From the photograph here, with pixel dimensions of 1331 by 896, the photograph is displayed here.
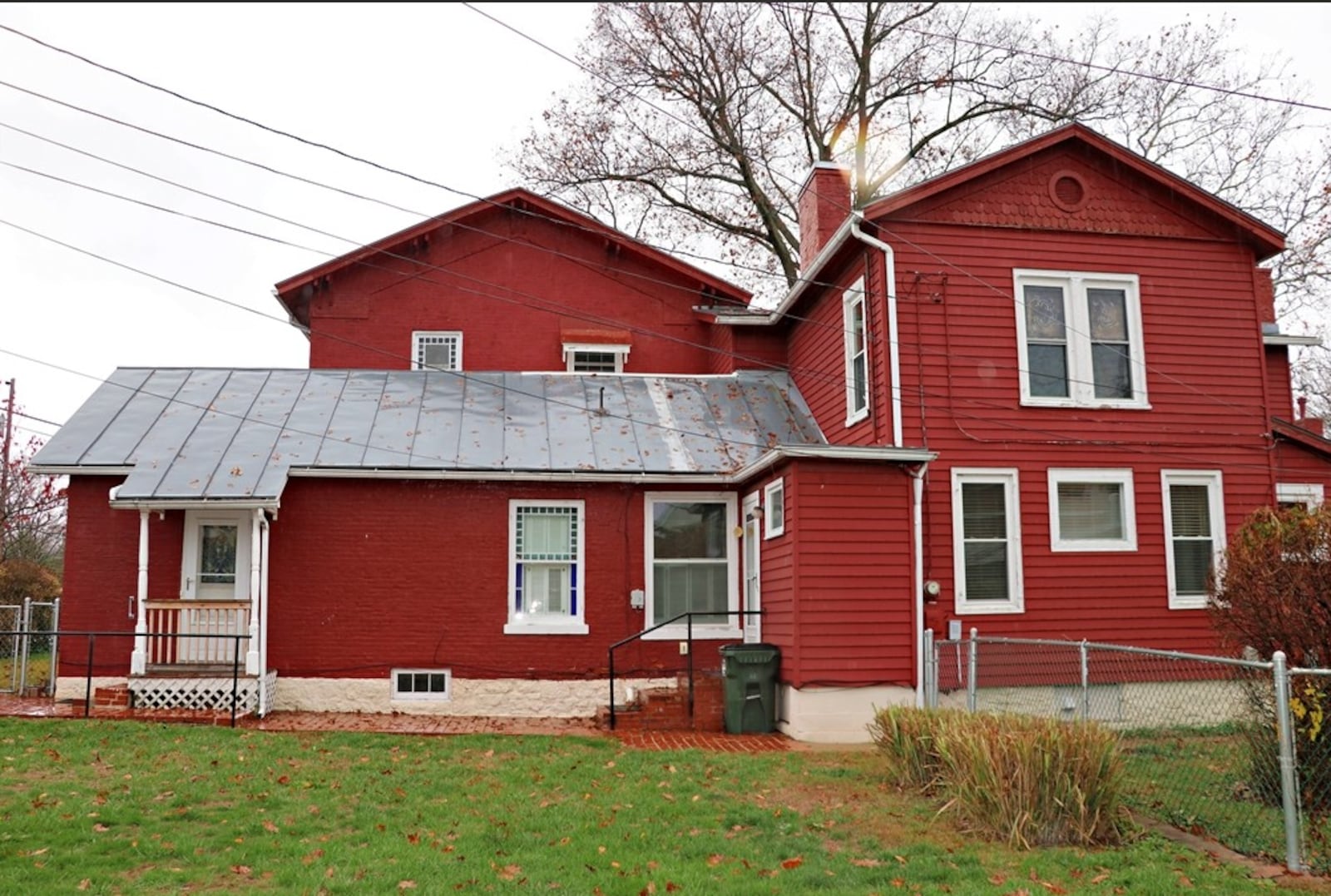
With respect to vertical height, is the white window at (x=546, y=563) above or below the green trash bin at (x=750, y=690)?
above

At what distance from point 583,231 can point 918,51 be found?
11.6m

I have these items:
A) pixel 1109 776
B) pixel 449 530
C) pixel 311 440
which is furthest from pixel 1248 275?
pixel 311 440

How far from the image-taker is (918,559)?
1295 cm

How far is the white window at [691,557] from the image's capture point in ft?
49.1

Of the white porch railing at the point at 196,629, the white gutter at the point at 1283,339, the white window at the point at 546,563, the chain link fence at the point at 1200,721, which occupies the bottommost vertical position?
the chain link fence at the point at 1200,721

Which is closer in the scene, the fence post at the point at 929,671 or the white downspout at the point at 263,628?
the fence post at the point at 929,671

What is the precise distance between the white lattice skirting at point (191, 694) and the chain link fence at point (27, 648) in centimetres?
124

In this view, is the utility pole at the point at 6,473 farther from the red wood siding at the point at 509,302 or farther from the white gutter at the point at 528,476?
the white gutter at the point at 528,476

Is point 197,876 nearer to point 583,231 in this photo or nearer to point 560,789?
point 560,789

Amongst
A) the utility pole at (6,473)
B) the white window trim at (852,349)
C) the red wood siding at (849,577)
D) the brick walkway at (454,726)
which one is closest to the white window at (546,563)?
the brick walkway at (454,726)

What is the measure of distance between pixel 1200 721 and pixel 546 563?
323 inches

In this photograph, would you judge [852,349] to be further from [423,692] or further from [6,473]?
[6,473]

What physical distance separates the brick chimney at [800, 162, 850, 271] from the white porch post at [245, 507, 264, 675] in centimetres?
871

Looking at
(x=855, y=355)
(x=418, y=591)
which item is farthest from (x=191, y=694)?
(x=855, y=355)
